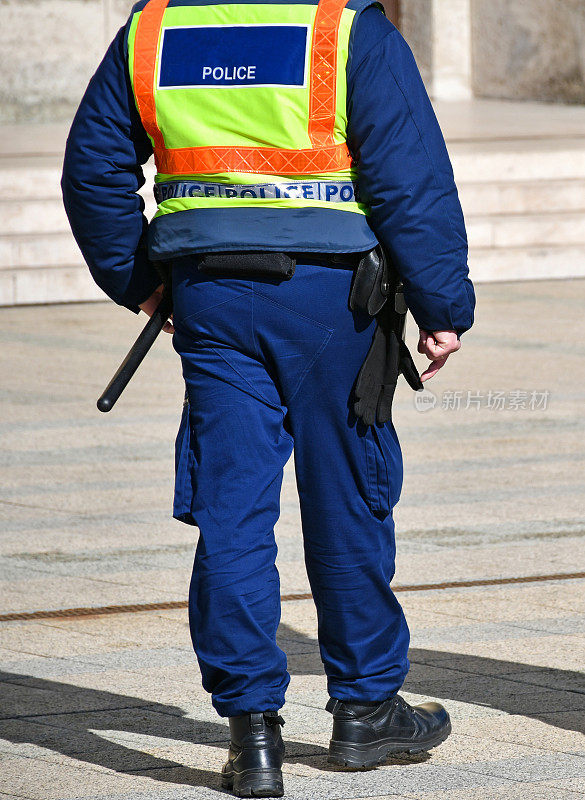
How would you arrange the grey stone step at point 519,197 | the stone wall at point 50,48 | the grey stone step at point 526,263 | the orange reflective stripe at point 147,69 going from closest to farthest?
the orange reflective stripe at point 147,69 → the grey stone step at point 526,263 → the grey stone step at point 519,197 → the stone wall at point 50,48

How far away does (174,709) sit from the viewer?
3834mm

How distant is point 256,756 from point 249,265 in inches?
39.2

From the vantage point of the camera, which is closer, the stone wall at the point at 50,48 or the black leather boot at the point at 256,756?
the black leather boot at the point at 256,756

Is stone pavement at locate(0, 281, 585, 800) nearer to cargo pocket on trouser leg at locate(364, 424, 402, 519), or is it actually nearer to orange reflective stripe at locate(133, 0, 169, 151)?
cargo pocket on trouser leg at locate(364, 424, 402, 519)

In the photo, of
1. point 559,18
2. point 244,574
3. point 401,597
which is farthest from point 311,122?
point 559,18

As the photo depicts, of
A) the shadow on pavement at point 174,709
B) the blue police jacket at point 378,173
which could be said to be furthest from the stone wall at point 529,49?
the blue police jacket at point 378,173

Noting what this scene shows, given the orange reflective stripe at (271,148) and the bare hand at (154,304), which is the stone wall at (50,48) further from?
the orange reflective stripe at (271,148)

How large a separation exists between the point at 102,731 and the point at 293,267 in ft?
4.01

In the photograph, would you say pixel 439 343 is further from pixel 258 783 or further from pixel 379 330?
pixel 258 783

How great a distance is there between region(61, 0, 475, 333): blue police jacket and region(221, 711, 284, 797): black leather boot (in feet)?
2.92

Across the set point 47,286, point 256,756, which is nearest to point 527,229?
point 47,286

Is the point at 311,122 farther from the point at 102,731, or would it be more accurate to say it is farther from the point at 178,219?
the point at 102,731

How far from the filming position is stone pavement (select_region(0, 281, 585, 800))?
11.3 ft

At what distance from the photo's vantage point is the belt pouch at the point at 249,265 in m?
3.19
